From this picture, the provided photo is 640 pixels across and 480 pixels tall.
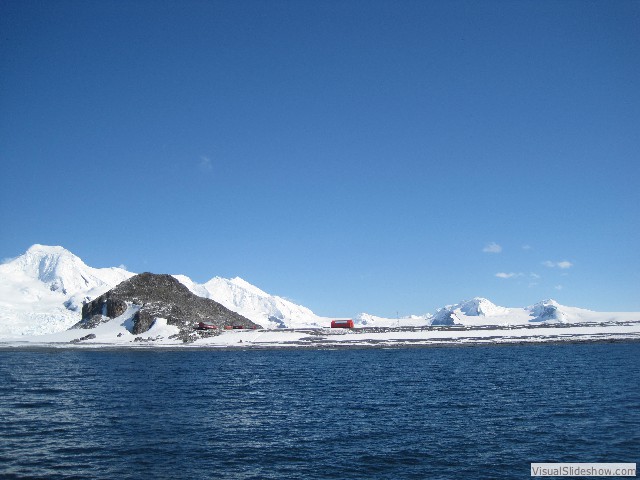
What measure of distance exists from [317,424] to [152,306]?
394ft

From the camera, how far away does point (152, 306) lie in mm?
141250

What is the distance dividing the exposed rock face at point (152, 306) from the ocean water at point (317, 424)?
3072 inches

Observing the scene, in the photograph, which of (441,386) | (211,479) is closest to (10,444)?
(211,479)

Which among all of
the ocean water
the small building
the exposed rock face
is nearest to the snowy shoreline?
the exposed rock face

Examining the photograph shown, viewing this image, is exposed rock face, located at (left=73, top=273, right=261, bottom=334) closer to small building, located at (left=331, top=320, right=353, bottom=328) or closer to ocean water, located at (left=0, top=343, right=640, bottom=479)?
small building, located at (left=331, top=320, right=353, bottom=328)

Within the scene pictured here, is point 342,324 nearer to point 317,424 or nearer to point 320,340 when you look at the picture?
point 320,340

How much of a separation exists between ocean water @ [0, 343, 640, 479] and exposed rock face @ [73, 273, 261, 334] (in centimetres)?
7803

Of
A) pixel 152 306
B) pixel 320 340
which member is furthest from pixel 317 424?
pixel 152 306

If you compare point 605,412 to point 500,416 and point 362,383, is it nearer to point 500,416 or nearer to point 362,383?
point 500,416

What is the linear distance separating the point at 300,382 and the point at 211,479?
32876mm

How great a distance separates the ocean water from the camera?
2367 centimetres

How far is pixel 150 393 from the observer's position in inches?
1823

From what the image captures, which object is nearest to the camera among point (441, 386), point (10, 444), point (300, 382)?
point (10, 444)

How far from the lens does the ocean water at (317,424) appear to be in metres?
23.7
